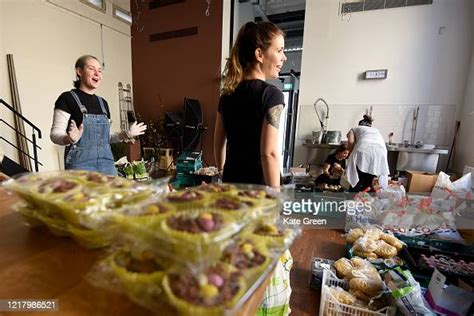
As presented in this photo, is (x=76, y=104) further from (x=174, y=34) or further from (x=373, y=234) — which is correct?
(x=174, y=34)

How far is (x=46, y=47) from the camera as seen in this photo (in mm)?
3576

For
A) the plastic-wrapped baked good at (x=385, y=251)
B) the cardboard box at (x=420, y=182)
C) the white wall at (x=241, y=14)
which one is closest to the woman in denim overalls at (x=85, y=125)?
the plastic-wrapped baked good at (x=385, y=251)

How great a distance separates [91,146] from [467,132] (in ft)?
14.3

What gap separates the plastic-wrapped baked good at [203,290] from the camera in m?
0.31

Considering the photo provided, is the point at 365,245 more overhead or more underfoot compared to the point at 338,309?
more overhead

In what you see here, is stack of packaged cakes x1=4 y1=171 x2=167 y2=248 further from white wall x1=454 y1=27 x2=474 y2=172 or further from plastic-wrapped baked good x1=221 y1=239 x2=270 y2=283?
white wall x1=454 y1=27 x2=474 y2=172

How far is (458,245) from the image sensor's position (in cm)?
179

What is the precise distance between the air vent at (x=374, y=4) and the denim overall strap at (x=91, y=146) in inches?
157

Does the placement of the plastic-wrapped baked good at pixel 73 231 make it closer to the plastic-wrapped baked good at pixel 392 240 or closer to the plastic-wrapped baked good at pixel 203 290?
the plastic-wrapped baked good at pixel 203 290

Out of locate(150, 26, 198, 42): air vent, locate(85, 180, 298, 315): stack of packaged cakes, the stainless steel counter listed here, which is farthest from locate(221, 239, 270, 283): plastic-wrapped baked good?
locate(150, 26, 198, 42): air vent

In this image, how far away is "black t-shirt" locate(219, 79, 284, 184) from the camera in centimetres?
103

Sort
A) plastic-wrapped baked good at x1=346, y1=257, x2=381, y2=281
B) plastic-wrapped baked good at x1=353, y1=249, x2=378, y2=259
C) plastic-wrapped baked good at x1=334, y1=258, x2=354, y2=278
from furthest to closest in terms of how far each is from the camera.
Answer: plastic-wrapped baked good at x1=353, y1=249, x2=378, y2=259 < plastic-wrapped baked good at x1=334, y1=258, x2=354, y2=278 < plastic-wrapped baked good at x1=346, y1=257, x2=381, y2=281

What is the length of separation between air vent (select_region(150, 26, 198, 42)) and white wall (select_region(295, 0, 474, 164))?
204cm

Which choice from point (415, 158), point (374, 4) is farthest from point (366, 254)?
point (374, 4)
